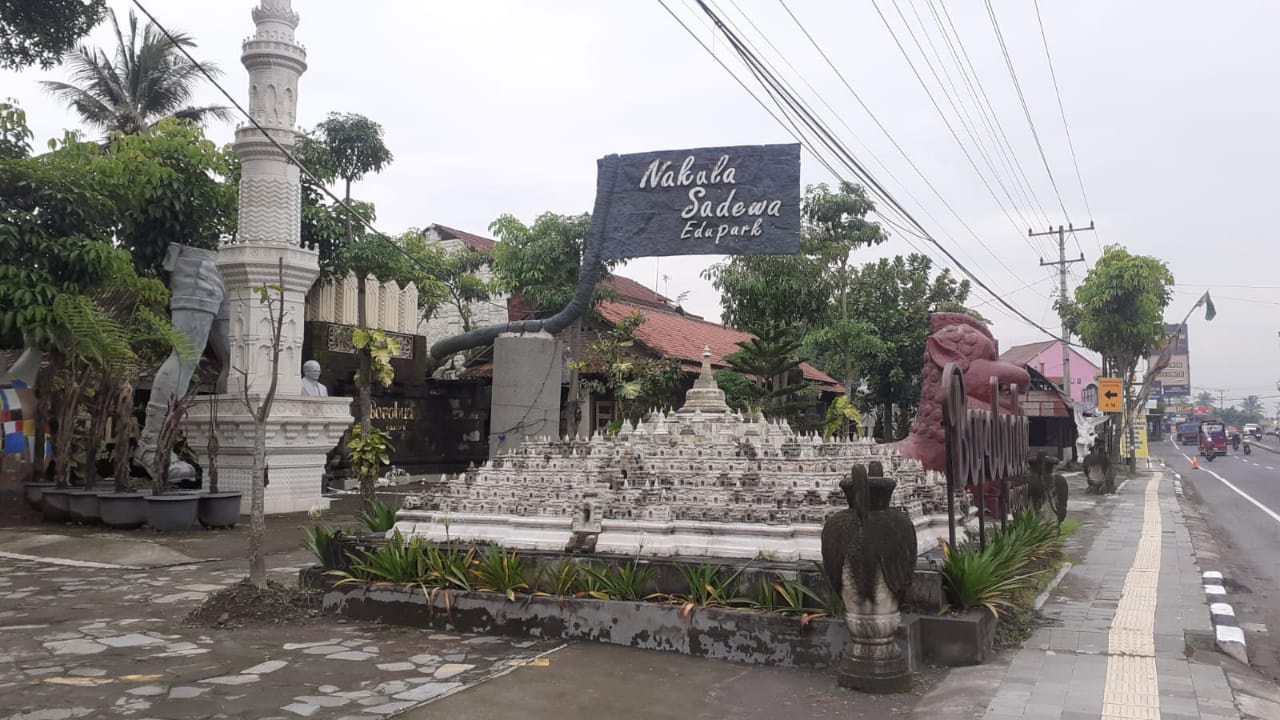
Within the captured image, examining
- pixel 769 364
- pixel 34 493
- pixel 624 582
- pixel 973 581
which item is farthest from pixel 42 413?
pixel 973 581

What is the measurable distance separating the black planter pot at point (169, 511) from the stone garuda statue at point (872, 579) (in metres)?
10.3

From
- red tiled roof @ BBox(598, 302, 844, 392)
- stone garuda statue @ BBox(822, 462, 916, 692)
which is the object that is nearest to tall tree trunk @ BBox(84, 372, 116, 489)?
red tiled roof @ BBox(598, 302, 844, 392)

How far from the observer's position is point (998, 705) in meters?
5.61

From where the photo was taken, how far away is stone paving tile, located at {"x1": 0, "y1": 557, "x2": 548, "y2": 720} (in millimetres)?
5555

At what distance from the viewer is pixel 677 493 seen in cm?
824

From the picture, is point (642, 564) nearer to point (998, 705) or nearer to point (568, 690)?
point (568, 690)

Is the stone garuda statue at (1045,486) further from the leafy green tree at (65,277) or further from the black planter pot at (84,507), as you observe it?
the black planter pot at (84,507)

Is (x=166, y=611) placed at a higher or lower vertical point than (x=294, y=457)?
lower

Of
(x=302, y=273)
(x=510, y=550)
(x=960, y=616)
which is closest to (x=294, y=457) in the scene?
(x=302, y=273)

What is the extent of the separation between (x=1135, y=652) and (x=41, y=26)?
44.8ft

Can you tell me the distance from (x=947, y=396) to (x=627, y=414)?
14342 millimetres

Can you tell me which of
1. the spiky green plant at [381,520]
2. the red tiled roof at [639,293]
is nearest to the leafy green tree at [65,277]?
the spiky green plant at [381,520]

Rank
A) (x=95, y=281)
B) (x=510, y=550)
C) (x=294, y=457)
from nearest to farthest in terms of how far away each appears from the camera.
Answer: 1. (x=510, y=550)
2. (x=95, y=281)
3. (x=294, y=457)

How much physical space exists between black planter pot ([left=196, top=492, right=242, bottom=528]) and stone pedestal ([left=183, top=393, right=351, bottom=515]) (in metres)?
1.29
